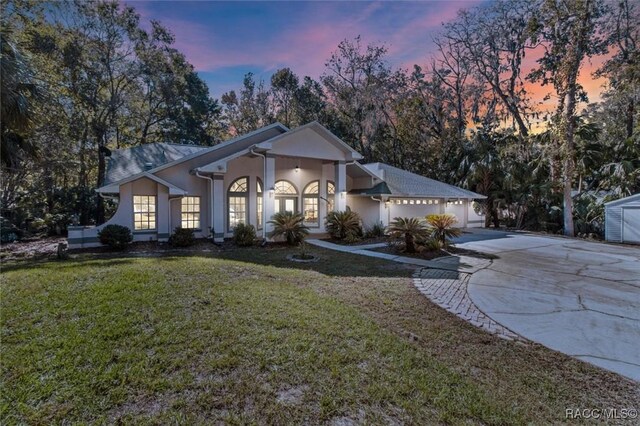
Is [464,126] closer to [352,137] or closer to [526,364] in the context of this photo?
[352,137]

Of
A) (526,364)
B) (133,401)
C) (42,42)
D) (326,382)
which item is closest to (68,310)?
(133,401)

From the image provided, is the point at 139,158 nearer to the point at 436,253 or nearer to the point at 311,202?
the point at 311,202

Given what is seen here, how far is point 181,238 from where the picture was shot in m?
12.7

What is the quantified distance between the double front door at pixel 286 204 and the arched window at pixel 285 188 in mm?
301

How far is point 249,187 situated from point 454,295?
1085 centimetres

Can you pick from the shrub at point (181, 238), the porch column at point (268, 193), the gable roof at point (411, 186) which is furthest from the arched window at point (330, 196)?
the shrub at point (181, 238)

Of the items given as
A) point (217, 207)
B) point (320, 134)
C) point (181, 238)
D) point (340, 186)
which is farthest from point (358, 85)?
point (181, 238)

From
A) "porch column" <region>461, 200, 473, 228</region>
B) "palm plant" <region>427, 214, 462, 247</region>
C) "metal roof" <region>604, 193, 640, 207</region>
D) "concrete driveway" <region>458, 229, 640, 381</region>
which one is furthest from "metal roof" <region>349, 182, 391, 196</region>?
"metal roof" <region>604, 193, 640, 207</region>

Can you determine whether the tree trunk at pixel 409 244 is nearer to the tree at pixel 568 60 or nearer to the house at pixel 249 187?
the house at pixel 249 187

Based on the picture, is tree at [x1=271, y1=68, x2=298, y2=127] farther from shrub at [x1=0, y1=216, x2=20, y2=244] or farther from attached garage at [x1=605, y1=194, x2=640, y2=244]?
attached garage at [x1=605, y1=194, x2=640, y2=244]

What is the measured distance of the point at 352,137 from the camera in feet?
102

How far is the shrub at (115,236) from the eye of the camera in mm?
11578

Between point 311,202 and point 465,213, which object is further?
point 465,213

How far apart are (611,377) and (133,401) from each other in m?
5.17
